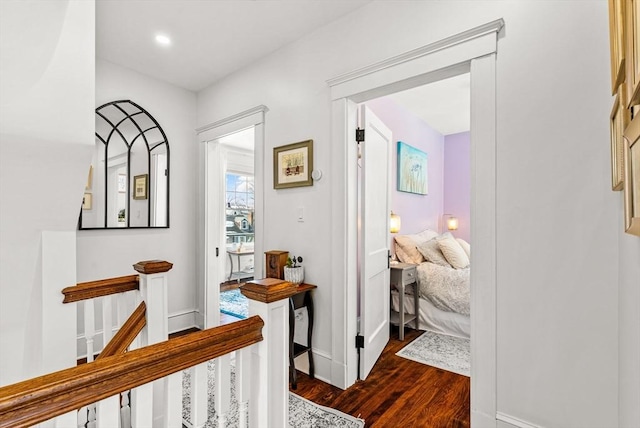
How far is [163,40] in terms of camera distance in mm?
2635

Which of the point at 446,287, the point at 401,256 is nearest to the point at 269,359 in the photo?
the point at 446,287

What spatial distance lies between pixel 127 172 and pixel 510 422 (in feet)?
11.9

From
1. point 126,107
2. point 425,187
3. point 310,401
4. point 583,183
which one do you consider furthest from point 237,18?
point 425,187

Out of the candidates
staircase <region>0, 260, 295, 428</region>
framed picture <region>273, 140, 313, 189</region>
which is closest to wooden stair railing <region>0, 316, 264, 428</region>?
staircase <region>0, 260, 295, 428</region>

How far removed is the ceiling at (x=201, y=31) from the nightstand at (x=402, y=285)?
6.87 feet

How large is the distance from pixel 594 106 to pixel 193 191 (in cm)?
353

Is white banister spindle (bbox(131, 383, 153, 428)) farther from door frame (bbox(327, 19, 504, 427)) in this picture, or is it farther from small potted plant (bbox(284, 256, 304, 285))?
door frame (bbox(327, 19, 504, 427))

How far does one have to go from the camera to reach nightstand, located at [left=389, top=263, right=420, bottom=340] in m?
3.09

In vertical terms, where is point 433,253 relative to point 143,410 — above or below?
above

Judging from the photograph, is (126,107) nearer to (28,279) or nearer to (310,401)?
(28,279)

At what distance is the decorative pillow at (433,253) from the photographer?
374 cm

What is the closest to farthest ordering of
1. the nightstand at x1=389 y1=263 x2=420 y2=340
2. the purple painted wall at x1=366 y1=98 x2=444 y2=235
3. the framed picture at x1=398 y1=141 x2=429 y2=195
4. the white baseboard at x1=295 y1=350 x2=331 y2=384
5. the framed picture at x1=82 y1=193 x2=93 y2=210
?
the white baseboard at x1=295 y1=350 x2=331 y2=384
the framed picture at x1=82 y1=193 x2=93 y2=210
the nightstand at x1=389 y1=263 x2=420 y2=340
the purple painted wall at x1=366 y1=98 x2=444 y2=235
the framed picture at x1=398 y1=141 x2=429 y2=195

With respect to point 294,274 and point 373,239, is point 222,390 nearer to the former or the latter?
point 294,274

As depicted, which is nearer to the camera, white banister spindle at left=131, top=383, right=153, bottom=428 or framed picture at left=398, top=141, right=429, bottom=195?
white banister spindle at left=131, top=383, right=153, bottom=428
